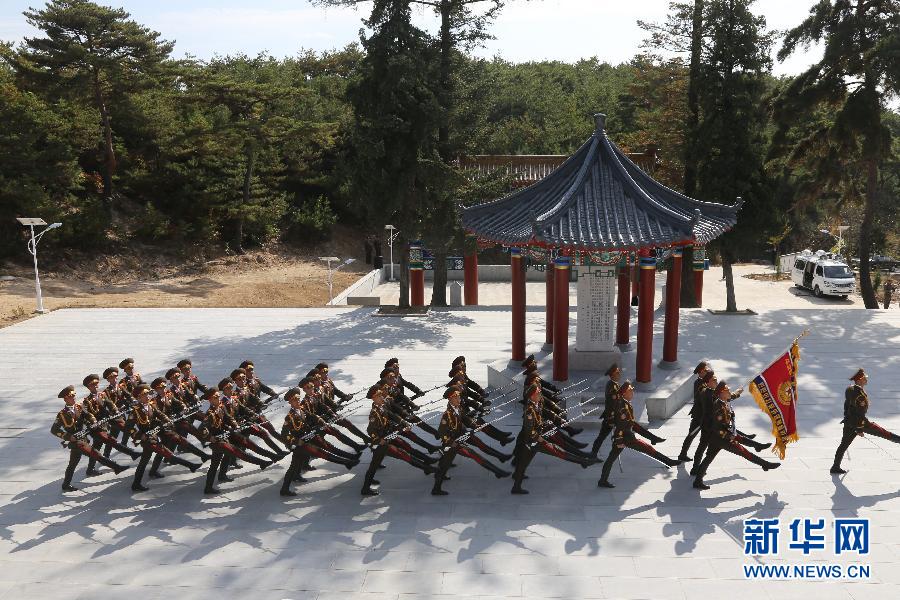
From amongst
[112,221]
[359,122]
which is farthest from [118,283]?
[359,122]

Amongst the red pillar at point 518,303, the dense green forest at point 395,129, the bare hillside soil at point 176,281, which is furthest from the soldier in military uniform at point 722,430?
the bare hillside soil at point 176,281

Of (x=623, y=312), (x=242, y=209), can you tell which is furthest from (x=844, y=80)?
(x=242, y=209)

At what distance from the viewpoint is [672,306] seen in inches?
485

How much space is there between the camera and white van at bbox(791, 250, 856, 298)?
2781 cm

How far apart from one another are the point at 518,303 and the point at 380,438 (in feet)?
14.7

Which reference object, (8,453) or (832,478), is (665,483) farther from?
(8,453)

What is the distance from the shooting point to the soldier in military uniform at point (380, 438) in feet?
28.6

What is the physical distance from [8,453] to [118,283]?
68.8 ft

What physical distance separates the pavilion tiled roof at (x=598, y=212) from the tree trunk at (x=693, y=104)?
892cm

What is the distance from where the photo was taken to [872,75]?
1967 cm

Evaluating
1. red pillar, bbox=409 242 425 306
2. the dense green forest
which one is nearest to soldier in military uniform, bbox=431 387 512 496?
the dense green forest

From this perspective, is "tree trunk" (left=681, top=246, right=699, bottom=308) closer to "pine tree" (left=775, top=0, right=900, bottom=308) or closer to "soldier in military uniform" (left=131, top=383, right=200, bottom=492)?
"pine tree" (left=775, top=0, right=900, bottom=308)

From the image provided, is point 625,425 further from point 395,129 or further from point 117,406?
point 395,129

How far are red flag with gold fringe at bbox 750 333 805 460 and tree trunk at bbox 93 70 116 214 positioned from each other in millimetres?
29236
